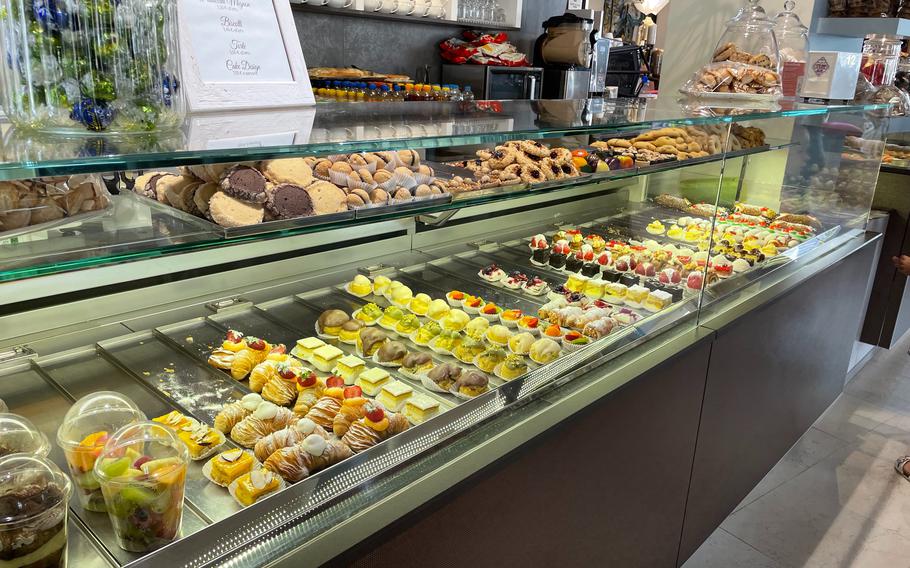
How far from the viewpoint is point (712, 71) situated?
3.24m

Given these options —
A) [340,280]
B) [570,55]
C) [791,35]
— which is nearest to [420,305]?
[340,280]

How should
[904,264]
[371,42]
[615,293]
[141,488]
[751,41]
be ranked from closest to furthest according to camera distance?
[141,488], [615,293], [751,41], [904,264], [371,42]

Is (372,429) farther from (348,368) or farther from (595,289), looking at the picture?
(595,289)

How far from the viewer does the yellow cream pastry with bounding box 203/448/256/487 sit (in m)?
1.39

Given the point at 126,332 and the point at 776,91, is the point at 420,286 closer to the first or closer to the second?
the point at 126,332

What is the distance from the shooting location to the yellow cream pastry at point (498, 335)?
7.12ft

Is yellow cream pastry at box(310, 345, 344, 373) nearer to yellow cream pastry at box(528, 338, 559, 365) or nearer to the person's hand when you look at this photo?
yellow cream pastry at box(528, 338, 559, 365)

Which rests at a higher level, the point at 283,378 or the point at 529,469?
the point at 283,378

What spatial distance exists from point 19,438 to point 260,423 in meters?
0.47

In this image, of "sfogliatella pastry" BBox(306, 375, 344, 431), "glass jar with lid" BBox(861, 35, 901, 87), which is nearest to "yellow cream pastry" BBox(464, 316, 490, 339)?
"sfogliatella pastry" BBox(306, 375, 344, 431)

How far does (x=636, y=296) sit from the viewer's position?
261 cm

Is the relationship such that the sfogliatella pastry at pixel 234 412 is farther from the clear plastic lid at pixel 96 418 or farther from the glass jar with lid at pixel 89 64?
the glass jar with lid at pixel 89 64

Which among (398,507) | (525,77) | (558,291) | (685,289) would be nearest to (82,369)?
(398,507)

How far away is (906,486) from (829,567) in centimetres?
97
